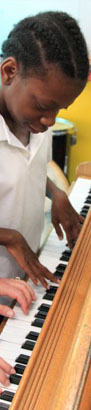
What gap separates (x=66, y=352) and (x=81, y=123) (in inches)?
122

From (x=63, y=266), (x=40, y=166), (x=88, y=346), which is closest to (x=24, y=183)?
(x=40, y=166)

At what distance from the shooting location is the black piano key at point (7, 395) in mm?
921

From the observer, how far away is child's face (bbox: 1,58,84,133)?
3.35 ft

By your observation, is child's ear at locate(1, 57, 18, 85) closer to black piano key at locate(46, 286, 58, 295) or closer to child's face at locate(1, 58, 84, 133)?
child's face at locate(1, 58, 84, 133)

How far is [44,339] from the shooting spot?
1018 millimetres

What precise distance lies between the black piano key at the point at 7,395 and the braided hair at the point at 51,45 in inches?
24.7

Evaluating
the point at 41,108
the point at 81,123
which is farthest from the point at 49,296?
the point at 81,123

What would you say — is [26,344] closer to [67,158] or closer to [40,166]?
[40,166]

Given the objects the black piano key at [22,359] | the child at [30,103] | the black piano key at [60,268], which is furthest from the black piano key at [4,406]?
the black piano key at [60,268]

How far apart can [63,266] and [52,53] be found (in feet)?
1.97

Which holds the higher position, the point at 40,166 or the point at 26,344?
the point at 40,166

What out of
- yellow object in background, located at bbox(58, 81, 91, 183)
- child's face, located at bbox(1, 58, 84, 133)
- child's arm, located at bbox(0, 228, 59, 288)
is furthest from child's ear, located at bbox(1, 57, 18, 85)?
yellow object in background, located at bbox(58, 81, 91, 183)

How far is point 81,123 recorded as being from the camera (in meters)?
3.83

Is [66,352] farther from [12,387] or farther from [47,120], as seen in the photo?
[47,120]
